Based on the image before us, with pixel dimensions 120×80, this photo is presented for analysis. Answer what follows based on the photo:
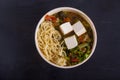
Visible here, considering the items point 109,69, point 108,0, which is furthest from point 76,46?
point 108,0

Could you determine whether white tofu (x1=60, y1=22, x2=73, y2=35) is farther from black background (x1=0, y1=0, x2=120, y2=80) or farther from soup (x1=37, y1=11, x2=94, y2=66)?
black background (x1=0, y1=0, x2=120, y2=80)

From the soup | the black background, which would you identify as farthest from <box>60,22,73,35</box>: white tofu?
the black background

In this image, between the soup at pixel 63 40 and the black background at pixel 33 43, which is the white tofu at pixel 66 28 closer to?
the soup at pixel 63 40

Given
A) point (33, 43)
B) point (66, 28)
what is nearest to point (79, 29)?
point (66, 28)

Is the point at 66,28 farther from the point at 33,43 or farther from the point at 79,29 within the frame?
the point at 33,43

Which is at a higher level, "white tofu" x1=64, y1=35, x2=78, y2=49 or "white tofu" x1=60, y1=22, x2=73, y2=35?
"white tofu" x1=60, y1=22, x2=73, y2=35
